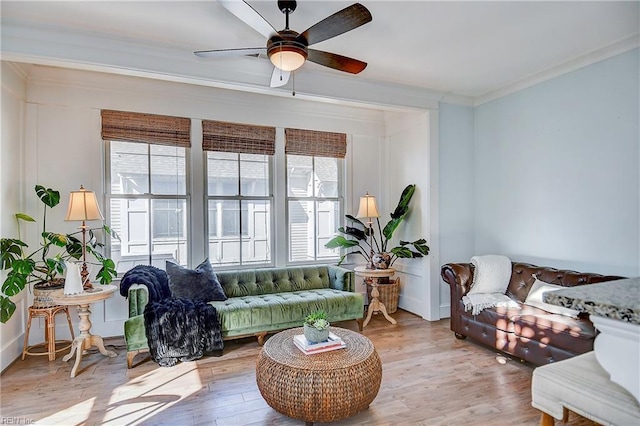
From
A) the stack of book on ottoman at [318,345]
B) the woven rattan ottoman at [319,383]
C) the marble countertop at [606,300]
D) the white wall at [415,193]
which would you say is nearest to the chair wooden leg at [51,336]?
the woven rattan ottoman at [319,383]

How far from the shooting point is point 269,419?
2410 mm

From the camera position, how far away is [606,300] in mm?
1030

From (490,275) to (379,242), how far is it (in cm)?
182

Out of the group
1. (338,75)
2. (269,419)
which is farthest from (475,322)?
(338,75)

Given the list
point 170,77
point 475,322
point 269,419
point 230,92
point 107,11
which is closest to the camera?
point 269,419

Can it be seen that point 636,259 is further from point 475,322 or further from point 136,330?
point 136,330

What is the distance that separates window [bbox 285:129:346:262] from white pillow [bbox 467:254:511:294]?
2.01 m

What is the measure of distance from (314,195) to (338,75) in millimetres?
1734

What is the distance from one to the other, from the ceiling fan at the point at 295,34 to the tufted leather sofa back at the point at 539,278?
2.80 meters

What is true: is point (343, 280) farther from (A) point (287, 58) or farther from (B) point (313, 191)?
(A) point (287, 58)

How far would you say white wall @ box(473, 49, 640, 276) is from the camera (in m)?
3.30

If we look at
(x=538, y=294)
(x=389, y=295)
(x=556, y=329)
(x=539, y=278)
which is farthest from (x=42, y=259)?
(x=539, y=278)

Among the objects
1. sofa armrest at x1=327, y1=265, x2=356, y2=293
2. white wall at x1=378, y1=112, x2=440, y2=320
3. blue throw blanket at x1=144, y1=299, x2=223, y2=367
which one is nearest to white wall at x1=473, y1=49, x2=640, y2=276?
white wall at x1=378, y1=112, x2=440, y2=320

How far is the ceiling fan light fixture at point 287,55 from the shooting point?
7.91 feet
